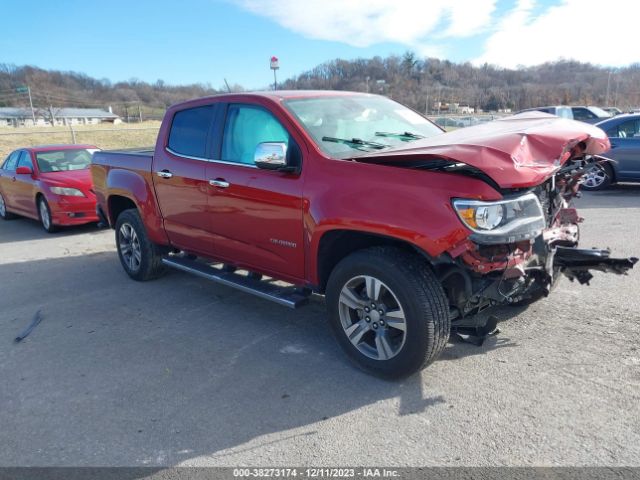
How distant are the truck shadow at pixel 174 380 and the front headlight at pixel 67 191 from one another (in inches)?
160

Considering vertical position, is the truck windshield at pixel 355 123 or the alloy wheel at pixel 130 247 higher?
the truck windshield at pixel 355 123

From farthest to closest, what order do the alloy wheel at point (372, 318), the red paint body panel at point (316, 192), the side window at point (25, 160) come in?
the side window at point (25, 160)
the alloy wheel at point (372, 318)
the red paint body panel at point (316, 192)

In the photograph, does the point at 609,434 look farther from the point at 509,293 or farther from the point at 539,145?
the point at 539,145

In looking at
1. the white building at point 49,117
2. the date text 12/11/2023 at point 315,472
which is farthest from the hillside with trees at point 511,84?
the white building at point 49,117

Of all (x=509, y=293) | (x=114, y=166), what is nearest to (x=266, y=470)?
(x=509, y=293)

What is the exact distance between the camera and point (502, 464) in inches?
104

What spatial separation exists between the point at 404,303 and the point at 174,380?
175cm

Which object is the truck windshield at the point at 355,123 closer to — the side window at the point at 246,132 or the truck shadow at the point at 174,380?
the side window at the point at 246,132

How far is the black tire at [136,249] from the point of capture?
19.3 ft

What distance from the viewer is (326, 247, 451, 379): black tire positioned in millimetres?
3236

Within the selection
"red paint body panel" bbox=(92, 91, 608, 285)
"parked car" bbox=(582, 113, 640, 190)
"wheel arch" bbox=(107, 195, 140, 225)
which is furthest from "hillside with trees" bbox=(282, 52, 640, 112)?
"red paint body panel" bbox=(92, 91, 608, 285)

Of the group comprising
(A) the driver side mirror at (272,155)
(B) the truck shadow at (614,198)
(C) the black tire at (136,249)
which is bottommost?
(B) the truck shadow at (614,198)

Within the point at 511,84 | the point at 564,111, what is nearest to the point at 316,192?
the point at 564,111

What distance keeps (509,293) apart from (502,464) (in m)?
1.13
